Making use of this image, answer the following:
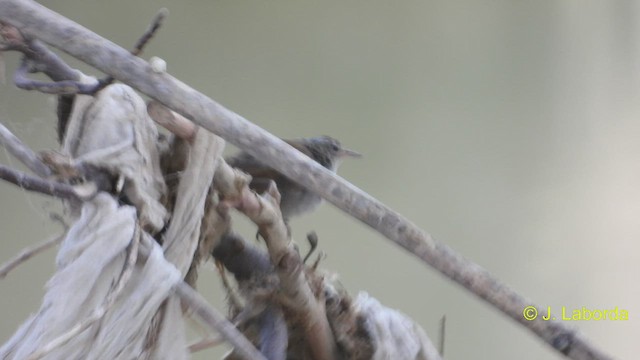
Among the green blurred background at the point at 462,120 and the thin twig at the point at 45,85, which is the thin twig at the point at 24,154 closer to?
the thin twig at the point at 45,85

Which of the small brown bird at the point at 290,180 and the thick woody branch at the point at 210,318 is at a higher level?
the thick woody branch at the point at 210,318

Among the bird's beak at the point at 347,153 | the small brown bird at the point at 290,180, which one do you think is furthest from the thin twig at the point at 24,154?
the bird's beak at the point at 347,153

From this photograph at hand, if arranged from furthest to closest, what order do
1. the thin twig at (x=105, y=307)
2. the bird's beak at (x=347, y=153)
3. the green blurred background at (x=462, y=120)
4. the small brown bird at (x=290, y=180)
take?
the green blurred background at (x=462, y=120), the bird's beak at (x=347, y=153), the small brown bird at (x=290, y=180), the thin twig at (x=105, y=307)

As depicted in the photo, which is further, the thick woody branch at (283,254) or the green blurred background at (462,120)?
the green blurred background at (462,120)

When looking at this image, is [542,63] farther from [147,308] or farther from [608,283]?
[147,308]

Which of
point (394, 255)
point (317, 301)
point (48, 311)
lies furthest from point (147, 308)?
point (394, 255)

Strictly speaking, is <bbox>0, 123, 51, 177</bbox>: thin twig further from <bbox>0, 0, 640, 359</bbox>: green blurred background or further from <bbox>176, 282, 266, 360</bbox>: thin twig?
<bbox>0, 0, 640, 359</bbox>: green blurred background
